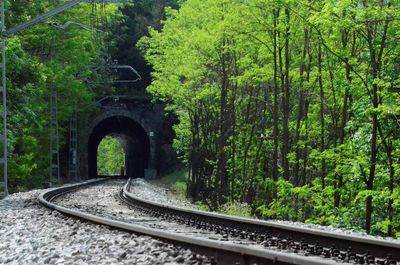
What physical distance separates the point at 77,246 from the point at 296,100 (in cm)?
2068

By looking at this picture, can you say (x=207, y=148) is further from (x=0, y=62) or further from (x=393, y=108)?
(x=393, y=108)

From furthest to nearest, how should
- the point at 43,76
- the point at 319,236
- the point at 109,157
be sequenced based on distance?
the point at 109,157
the point at 43,76
the point at 319,236

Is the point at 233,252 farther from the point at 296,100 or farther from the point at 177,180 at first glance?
the point at 177,180

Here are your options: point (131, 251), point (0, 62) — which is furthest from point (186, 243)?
point (0, 62)

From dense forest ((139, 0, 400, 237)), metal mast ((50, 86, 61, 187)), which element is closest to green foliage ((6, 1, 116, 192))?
metal mast ((50, 86, 61, 187))

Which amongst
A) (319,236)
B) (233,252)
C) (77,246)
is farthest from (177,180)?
(233,252)

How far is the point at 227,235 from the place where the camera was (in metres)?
9.37

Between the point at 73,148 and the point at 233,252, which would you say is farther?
the point at 73,148

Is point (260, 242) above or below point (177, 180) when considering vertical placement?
above

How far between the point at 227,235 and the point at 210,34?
52.9 ft

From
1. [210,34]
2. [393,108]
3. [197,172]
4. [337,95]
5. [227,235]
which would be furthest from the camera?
[197,172]

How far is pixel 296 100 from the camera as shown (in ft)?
91.6

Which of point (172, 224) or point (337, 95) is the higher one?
point (337, 95)

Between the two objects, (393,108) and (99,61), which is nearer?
(393,108)
